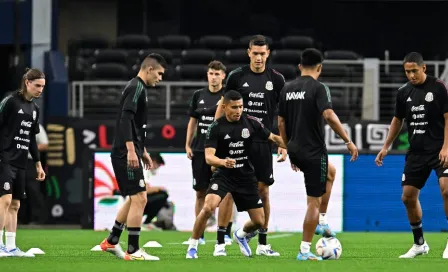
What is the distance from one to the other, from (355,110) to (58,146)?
5.99 metres

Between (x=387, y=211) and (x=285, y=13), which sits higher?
(x=285, y=13)

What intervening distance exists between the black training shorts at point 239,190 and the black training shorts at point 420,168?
173cm

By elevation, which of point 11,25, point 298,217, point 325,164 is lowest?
point 298,217

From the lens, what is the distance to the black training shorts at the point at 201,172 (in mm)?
16781

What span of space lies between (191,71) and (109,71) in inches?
66.9

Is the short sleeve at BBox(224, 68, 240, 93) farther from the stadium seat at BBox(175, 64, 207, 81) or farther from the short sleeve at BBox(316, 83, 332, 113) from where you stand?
the stadium seat at BBox(175, 64, 207, 81)

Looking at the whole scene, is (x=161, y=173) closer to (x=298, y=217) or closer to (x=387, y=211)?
(x=298, y=217)

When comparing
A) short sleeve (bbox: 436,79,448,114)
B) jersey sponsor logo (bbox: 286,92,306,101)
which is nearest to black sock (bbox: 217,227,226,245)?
jersey sponsor logo (bbox: 286,92,306,101)

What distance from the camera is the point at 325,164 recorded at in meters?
13.2

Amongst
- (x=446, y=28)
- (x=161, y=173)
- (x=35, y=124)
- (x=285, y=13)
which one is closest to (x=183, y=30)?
(x=285, y=13)

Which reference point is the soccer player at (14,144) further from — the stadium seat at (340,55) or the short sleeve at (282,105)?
the stadium seat at (340,55)

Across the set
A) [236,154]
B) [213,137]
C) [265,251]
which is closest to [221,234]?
[265,251]

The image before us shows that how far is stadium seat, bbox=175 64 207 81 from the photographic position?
26.0 meters

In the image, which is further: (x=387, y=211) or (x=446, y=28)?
(x=446, y=28)
